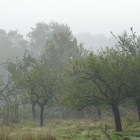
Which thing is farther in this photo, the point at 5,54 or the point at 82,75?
the point at 5,54

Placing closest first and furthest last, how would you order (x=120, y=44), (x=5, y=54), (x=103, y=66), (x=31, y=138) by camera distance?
(x=31, y=138), (x=103, y=66), (x=120, y=44), (x=5, y=54)

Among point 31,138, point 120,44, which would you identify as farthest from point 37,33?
point 31,138

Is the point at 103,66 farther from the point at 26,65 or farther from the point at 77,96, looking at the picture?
the point at 26,65

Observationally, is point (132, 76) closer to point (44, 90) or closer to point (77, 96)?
point (77, 96)

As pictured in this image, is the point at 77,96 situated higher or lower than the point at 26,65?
lower

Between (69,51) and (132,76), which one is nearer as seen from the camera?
(132,76)

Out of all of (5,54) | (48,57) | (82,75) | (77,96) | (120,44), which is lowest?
(77,96)

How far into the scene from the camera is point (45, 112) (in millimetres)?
62438

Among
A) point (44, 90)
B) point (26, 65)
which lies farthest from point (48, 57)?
point (44, 90)

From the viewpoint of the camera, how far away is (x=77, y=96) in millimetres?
28391

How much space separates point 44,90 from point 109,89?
14803mm

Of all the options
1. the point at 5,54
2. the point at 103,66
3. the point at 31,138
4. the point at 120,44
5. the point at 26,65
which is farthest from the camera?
the point at 5,54

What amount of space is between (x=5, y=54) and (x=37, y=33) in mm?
12497

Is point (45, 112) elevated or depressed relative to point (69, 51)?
depressed
